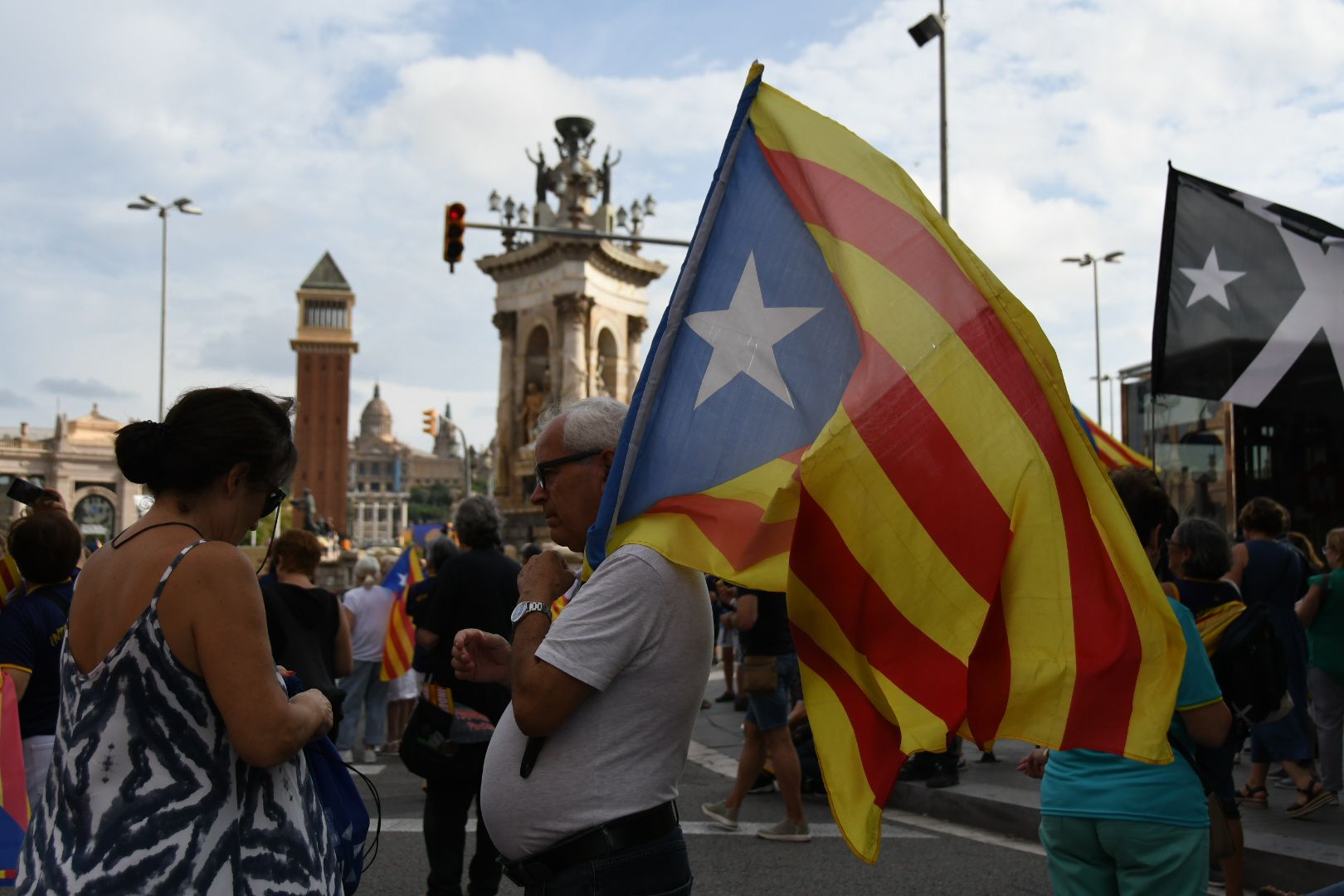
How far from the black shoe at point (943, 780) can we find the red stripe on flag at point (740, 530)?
5.84 m

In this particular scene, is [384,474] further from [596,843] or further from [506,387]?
[596,843]

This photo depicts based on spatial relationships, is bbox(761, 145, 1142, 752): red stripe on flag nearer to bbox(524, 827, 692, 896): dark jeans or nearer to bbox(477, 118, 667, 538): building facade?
bbox(524, 827, 692, 896): dark jeans

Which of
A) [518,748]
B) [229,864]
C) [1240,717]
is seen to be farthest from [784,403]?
[1240,717]

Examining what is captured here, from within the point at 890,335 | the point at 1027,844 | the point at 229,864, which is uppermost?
the point at 890,335

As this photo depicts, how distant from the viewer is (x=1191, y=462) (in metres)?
13.4

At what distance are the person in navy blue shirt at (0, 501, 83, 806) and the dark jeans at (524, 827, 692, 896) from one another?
9.81 ft

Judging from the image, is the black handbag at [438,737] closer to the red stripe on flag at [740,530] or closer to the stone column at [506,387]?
the red stripe on flag at [740,530]

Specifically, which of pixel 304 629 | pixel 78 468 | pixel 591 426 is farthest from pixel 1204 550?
pixel 78 468

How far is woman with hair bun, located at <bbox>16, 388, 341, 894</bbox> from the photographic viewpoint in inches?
86.9

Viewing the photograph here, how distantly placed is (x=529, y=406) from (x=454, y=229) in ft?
74.8

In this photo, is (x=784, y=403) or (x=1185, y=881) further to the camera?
(x=1185, y=881)

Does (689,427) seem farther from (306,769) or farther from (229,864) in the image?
(229,864)

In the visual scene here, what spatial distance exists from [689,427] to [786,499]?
0.29m

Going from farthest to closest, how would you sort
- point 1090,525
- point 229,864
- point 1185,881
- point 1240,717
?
point 1240,717
point 1185,881
point 1090,525
point 229,864
